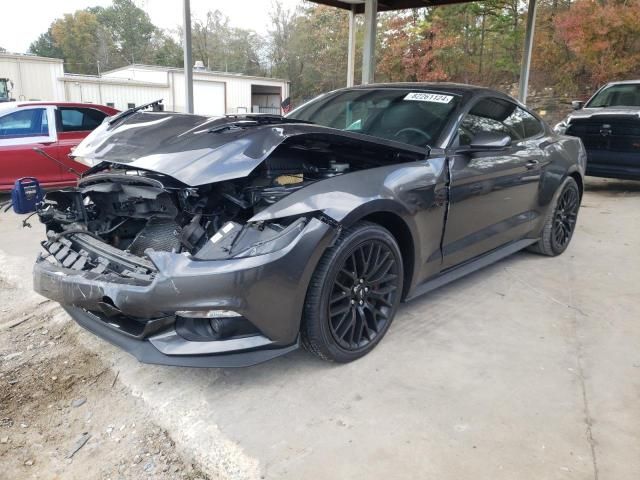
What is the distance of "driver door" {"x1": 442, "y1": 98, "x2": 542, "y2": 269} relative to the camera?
10.6ft

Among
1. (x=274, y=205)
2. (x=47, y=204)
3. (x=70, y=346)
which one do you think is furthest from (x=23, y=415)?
(x=274, y=205)

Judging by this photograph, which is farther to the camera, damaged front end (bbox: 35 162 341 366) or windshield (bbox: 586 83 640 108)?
windshield (bbox: 586 83 640 108)

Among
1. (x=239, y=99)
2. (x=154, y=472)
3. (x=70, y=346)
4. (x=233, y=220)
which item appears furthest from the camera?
(x=239, y=99)

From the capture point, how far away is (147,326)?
2250mm

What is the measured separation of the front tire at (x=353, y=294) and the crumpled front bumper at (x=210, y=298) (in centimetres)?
10

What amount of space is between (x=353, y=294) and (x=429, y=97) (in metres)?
1.66

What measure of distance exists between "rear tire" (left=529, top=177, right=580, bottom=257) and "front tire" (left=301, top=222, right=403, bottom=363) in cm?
227

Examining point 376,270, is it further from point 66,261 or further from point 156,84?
point 156,84

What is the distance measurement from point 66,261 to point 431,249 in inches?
80.0

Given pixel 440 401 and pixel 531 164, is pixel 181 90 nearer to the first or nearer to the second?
pixel 531 164

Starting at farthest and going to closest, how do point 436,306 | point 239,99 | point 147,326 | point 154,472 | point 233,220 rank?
point 239,99 < point 436,306 < point 233,220 < point 147,326 < point 154,472

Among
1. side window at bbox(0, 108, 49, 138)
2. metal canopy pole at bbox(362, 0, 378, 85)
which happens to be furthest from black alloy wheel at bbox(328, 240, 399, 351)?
metal canopy pole at bbox(362, 0, 378, 85)

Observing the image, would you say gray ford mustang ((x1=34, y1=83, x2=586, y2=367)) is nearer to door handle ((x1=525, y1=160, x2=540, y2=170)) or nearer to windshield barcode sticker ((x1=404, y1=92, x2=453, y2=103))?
windshield barcode sticker ((x1=404, y1=92, x2=453, y2=103))

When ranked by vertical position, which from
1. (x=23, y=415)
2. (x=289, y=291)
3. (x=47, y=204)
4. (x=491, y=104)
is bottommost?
(x=23, y=415)
